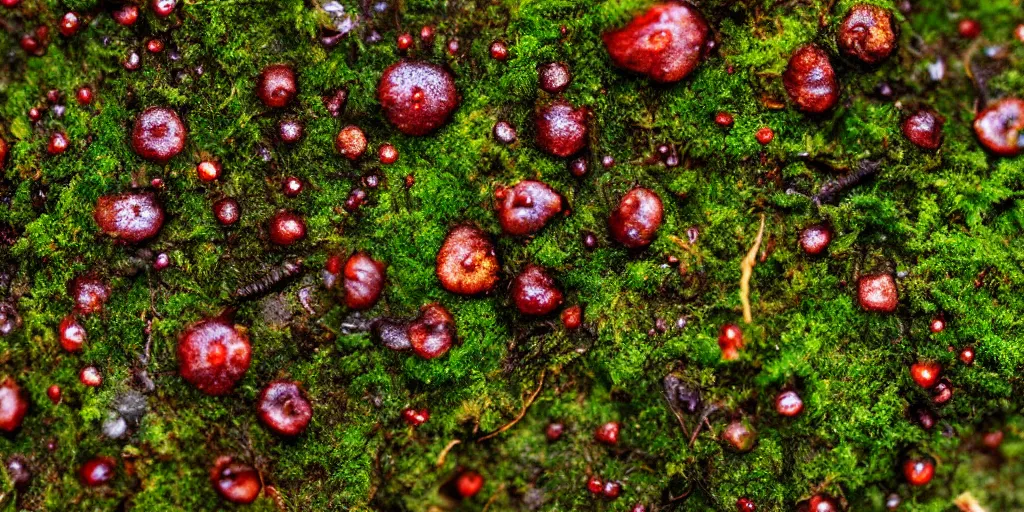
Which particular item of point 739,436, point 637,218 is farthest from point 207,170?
point 739,436

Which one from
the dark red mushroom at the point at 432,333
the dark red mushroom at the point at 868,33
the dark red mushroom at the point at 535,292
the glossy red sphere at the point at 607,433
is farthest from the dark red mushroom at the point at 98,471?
the dark red mushroom at the point at 868,33

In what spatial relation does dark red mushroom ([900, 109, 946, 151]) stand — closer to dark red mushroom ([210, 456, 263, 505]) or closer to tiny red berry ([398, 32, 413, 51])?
tiny red berry ([398, 32, 413, 51])

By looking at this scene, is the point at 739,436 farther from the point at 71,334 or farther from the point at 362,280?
the point at 71,334

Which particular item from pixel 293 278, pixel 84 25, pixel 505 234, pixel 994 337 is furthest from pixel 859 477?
pixel 84 25

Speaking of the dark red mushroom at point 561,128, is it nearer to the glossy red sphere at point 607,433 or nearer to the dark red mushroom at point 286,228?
the dark red mushroom at point 286,228

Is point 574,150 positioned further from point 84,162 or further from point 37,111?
point 37,111
